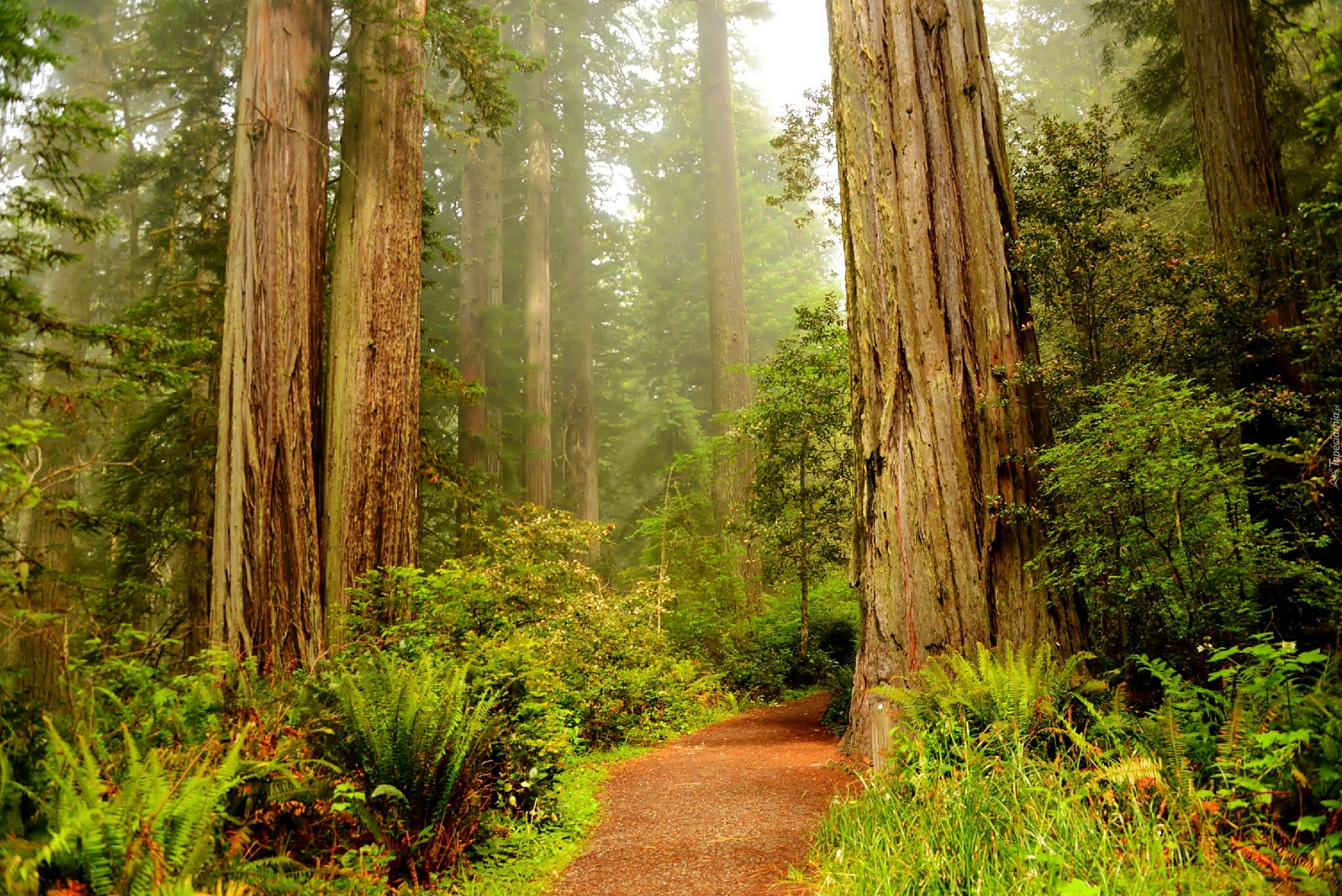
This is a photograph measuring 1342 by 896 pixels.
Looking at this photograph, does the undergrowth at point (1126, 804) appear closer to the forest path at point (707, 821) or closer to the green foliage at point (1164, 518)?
the forest path at point (707, 821)

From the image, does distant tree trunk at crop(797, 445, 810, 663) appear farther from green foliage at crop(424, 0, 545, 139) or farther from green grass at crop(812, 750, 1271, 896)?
green grass at crop(812, 750, 1271, 896)

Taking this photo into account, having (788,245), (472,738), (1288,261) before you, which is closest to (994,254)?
(1288,261)

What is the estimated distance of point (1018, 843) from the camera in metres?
3.10

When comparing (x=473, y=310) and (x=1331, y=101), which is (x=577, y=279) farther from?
(x=1331, y=101)

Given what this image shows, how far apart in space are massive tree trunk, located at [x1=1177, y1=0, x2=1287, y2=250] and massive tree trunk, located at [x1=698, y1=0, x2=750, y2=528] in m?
7.53

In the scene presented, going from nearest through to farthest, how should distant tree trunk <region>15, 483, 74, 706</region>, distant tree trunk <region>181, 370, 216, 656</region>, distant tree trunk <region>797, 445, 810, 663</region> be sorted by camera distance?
distant tree trunk <region>15, 483, 74, 706</region>, distant tree trunk <region>181, 370, 216, 656</region>, distant tree trunk <region>797, 445, 810, 663</region>

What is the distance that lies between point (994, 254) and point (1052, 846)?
4.39m

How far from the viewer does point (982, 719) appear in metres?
4.29

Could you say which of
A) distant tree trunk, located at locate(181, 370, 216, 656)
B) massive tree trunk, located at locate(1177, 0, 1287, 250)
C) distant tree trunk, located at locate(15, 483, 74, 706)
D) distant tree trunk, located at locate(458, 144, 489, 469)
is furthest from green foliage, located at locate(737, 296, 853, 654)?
distant tree trunk, located at locate(15, 483, 74, 706)

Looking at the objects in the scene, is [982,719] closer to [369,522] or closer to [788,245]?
[369,522]

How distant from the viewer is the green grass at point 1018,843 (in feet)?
9.14

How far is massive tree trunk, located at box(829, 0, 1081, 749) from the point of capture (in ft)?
18.7

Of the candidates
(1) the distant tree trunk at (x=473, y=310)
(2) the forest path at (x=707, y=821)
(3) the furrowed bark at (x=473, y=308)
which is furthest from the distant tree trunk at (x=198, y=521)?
(2) the forest path at (x=707, y=821)

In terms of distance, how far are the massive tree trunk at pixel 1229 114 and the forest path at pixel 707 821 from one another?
22.0 feet
